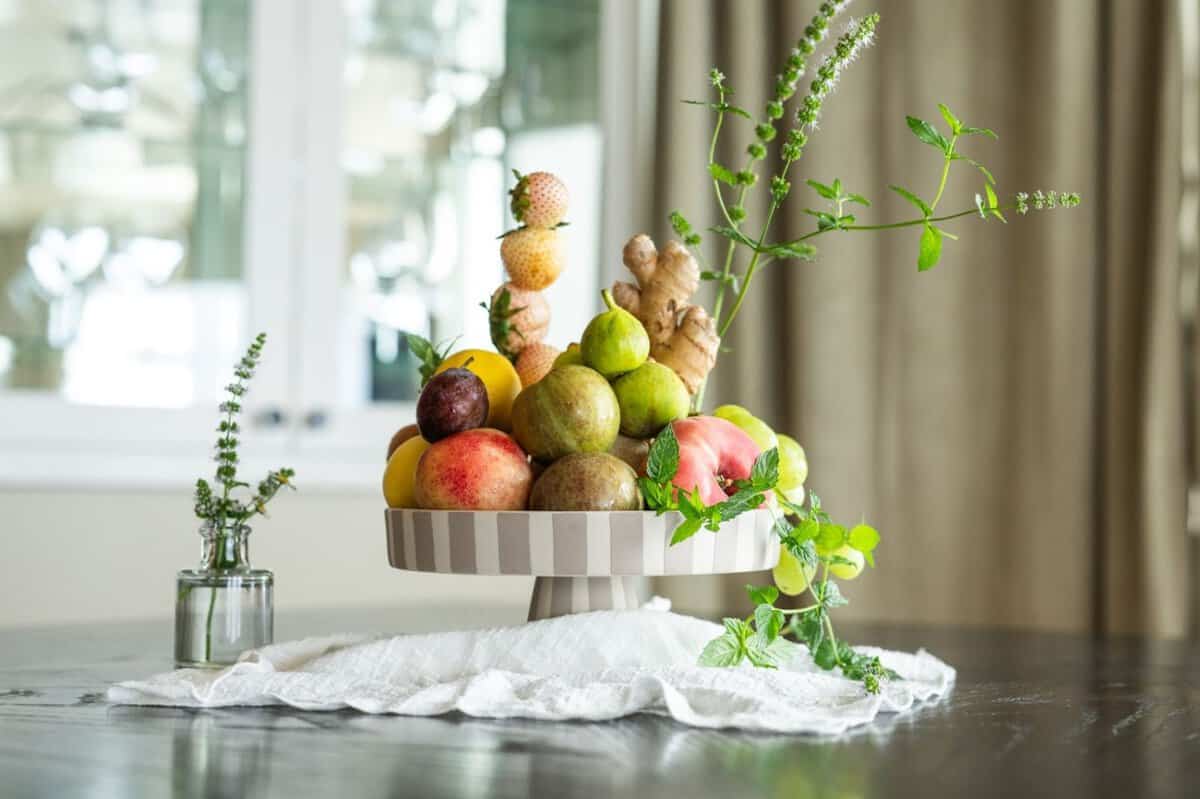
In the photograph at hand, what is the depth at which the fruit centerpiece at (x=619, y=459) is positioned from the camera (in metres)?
1.06

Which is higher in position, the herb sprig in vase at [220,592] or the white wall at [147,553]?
the herb sprig in vase at [220,592]

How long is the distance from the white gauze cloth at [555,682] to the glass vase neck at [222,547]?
0.07 metres

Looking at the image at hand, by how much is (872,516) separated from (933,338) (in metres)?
0.38

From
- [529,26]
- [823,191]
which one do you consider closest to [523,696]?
[823,191]

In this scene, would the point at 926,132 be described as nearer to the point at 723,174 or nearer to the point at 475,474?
the point at 723,174

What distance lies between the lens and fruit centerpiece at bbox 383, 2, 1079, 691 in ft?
3.49

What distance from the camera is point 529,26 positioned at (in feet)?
11.1

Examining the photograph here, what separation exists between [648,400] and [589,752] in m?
0.35

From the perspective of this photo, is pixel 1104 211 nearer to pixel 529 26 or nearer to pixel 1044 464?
pixel 1044 464

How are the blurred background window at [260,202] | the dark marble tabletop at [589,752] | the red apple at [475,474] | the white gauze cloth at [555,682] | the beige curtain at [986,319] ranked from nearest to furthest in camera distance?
the dark marble tabletop at [589,752], the white gauze cloth at [555,682], the red apple at [475,474], the beige curtain at [986,319], the blurred background window at [260,202]

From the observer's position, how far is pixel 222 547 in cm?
117

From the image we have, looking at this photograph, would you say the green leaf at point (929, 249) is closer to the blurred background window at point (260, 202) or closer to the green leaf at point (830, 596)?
the green leaf at point (830, 596)

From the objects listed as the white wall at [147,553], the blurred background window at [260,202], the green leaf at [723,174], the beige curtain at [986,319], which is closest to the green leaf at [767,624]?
the green leaf at [723,174]

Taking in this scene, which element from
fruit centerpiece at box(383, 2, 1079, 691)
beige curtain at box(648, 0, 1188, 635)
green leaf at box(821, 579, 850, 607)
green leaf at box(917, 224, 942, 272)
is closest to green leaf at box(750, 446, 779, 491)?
fruit centerpiece at box(383, 2, 1079, 691)
